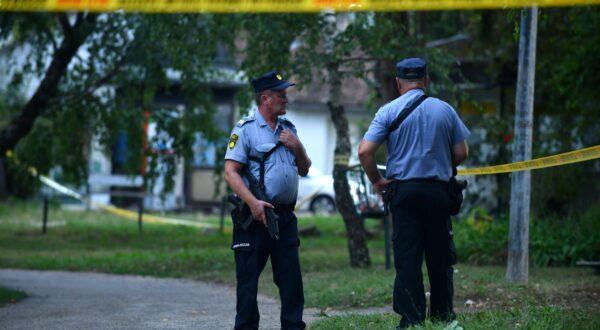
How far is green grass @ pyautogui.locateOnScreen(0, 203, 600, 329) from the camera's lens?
27.6 ft

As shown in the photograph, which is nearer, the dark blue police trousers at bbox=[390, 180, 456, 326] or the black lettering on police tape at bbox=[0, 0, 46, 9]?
the dark blue police trousers at bbox=[390, 180, 456, 326]

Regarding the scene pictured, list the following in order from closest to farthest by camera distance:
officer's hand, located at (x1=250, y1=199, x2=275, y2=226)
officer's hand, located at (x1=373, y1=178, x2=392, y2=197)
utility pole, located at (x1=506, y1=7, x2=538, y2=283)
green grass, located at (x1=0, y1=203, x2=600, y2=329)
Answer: officer's hand, located at (x1=250, y1=199, x2=275, y2=226)
officer's hand, located at (x1=373, y1=178, x2=392, y2=197)
green grass, located at (x1=0, y1=203, x2=600, y2=329)
utility pole, located at (x1=506, y1=7, x2=538, y2=283)

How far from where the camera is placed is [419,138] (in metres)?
7.21

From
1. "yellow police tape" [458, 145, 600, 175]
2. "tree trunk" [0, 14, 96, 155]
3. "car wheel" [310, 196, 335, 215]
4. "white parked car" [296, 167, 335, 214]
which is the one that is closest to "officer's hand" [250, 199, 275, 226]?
"yellow police tape" [458, 145, 600, 175]

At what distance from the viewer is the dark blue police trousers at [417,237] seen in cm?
720

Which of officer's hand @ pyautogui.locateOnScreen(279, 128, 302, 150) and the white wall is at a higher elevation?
the white wall

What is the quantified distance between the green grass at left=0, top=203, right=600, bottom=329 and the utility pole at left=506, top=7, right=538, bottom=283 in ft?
0.90

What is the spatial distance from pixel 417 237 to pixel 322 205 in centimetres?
2312

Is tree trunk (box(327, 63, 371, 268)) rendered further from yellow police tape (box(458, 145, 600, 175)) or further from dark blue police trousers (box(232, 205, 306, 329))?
dark blue police trousers (box(232, 205, 306, 329))

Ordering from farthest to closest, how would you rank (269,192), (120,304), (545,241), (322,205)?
(322,205), (545,241), (120,304), (269,192)

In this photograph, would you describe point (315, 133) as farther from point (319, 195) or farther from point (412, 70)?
point (412, 70)

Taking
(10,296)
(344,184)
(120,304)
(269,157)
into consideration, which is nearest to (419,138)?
(269,157)

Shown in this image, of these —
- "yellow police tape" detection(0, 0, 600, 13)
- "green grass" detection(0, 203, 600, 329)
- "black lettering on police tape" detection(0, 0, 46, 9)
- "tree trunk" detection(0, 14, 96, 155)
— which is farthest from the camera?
"tree trunk" detection(0, 14, 96, 155)

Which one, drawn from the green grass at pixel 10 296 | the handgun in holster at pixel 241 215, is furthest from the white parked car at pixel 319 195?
the handgun in holster at pixel 241 215
